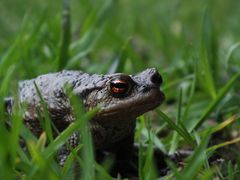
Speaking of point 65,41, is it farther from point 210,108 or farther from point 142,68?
point 210,108

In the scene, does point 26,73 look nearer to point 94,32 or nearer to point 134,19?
point 94,32

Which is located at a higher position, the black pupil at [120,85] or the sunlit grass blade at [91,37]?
the sunlit grass blade at [91,37]

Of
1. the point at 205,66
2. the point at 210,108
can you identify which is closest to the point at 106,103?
the point at 210,108

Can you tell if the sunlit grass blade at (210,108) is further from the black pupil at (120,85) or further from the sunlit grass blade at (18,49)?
the sunlit grass blade at (18,49)

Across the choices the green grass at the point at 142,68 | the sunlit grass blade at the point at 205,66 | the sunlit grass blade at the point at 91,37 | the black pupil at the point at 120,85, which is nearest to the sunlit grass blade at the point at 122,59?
the green grass at the point at 142,68

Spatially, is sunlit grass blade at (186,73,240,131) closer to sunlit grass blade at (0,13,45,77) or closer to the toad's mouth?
the toad's mouth

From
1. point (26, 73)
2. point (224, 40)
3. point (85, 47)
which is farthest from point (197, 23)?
point (26, 73)
